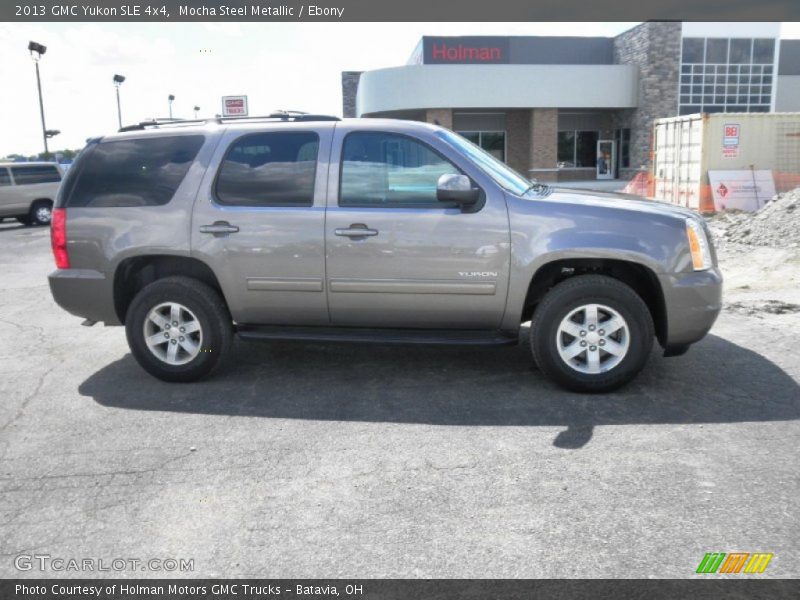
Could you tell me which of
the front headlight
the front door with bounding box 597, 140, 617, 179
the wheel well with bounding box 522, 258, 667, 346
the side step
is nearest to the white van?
the side step

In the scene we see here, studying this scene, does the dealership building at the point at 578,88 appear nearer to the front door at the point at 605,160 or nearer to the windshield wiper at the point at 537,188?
the front door at the point at 605,160

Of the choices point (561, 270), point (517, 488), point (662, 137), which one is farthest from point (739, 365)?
point (662, 137)

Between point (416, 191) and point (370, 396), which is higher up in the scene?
point (416, 191)

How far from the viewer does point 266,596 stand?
A: 2.87 meters

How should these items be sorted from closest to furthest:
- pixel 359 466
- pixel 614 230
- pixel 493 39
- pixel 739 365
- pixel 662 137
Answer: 1. pixel 359 466
2. pixel 614 230
3. pixel 739 365
4. pixel 662 137
5. pixel 493 39

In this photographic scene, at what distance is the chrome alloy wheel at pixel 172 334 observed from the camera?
5.50 metres

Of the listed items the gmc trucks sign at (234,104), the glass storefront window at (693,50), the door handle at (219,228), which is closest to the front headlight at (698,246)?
the door handle at (219,228)

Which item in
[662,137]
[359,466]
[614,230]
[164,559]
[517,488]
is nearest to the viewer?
[164,559]

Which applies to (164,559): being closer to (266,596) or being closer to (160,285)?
(266,596)

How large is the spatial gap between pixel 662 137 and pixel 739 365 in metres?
17.1

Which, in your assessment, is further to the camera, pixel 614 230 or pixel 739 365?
pixel 739 365

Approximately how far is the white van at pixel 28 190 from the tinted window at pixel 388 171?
1862 cm

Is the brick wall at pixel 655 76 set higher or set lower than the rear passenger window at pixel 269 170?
higher

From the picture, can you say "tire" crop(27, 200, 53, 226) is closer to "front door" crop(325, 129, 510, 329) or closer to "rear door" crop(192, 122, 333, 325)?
"rear door" crop(192, 122, 333, 325)
